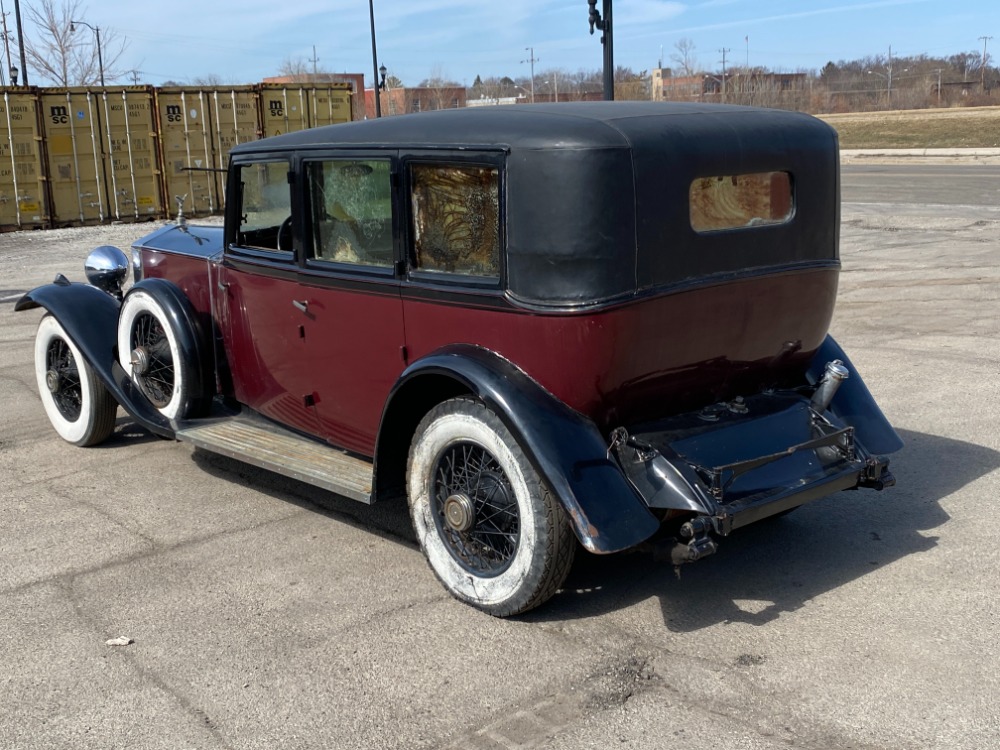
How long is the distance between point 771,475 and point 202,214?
1813 centimetres

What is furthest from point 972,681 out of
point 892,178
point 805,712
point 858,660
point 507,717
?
point 892,178

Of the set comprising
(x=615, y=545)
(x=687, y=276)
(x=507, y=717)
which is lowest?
(x=507, y=717)

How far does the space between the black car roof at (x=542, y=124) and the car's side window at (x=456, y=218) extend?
12 centimetres

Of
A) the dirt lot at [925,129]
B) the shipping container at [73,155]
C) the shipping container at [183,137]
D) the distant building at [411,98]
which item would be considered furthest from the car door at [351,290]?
the distant building at [411,98]

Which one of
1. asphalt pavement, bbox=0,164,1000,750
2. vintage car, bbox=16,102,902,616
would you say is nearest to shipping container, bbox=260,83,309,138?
asphalt pavement, bbox=0,164,1000,750

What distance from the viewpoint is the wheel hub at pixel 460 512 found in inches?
→ 159

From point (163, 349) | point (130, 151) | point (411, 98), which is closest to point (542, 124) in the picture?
point (163, 349)

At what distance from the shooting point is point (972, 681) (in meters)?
3.43

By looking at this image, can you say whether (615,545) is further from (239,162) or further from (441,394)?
(239,162)

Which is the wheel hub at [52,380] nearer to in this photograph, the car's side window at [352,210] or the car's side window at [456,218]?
the car's side window at [352,210]

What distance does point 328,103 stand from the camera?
21.4m

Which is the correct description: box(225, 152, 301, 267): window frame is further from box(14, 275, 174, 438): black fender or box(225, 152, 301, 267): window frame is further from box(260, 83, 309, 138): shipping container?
box(260, 83, 309, 138): shipping container

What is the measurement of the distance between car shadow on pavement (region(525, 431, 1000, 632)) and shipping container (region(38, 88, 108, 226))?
56.8 ft

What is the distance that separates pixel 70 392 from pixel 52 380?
4.9 inches
